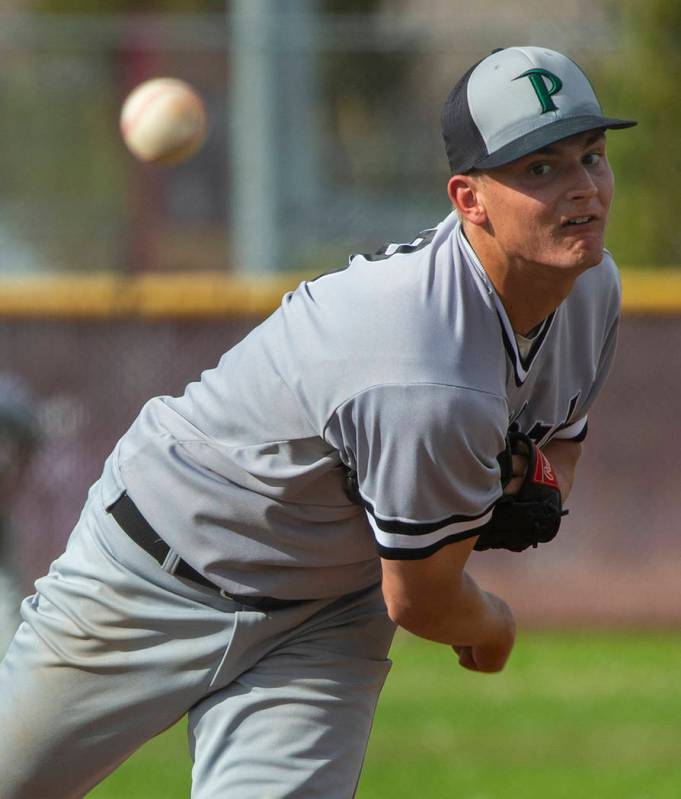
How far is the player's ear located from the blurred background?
14.2ft

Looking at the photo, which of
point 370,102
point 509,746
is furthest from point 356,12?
point 509,746

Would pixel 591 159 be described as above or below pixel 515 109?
below

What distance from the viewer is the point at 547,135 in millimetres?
3062

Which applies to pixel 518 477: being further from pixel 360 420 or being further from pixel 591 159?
pixel 591 159

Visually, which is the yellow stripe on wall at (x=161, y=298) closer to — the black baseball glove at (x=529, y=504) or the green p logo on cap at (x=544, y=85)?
the black baseball glove at (x=529, y=504)

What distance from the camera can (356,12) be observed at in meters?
19.0

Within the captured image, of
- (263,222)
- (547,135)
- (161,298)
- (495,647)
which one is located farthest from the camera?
(263,222)

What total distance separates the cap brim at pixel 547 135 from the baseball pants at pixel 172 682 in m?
1.16

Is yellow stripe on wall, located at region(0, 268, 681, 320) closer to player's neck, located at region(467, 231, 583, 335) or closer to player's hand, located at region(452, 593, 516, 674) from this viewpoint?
player's hand, located at region(452, 593, 516, 674)

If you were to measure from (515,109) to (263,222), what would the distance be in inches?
246

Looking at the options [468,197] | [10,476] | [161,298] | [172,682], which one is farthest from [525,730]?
[468,197]

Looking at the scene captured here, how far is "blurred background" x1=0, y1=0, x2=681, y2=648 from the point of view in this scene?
29.4 ft

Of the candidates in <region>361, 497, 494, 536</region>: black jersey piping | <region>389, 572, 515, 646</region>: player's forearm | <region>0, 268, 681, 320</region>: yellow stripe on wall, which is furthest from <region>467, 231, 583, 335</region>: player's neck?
<region>0, 268, 681, 320</region>: yellow stripe on wall

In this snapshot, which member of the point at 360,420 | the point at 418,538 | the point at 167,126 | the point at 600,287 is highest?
the point at 167,126
